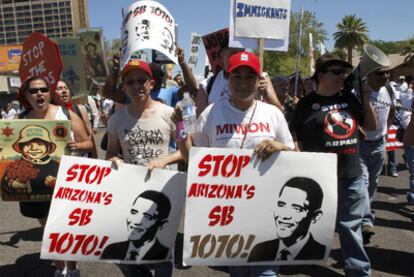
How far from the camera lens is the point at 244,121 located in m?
2.59

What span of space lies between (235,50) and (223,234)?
188 centimetres

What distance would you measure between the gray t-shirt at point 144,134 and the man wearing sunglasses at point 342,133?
116 centimetres

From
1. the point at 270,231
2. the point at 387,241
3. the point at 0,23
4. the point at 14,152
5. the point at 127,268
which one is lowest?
the point at 387,241

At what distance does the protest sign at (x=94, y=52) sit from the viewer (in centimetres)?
497

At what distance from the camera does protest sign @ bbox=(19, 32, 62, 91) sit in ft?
12.3

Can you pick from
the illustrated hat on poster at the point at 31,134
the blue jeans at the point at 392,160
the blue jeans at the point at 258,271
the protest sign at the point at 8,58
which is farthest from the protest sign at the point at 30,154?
the protest sign at the point at 8,58

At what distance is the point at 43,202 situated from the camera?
11.4 feet

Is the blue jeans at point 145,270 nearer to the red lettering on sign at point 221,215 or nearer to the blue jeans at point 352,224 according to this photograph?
the red lettering on sign at point 221,215

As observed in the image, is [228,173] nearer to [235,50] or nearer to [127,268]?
[127,268]

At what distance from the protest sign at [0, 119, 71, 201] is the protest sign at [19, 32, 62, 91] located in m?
0.59

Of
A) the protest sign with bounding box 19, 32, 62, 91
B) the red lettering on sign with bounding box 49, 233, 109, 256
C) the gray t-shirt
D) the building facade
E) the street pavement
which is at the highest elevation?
the building facade

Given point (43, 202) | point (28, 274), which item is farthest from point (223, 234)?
point (28, 274)

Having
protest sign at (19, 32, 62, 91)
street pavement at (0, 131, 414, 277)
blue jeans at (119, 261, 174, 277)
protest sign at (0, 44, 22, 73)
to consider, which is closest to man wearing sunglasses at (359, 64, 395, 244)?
street pavement at (0, 131, 414, 277)

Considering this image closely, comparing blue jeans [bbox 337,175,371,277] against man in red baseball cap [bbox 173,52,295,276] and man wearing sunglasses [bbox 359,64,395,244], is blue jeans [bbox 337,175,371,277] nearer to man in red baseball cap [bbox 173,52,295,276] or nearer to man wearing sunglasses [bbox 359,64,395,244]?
man in red baseball cap [bbox 173,52,295,276]
